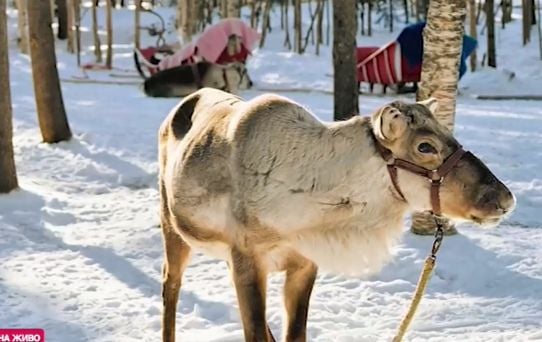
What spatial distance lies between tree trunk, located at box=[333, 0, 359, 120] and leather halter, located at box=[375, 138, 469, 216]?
219 inches

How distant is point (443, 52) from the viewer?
20.7ft

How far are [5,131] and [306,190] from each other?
5360mm

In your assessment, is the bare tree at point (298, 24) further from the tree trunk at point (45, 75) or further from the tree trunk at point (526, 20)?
the tree trunk at point (45, 75)

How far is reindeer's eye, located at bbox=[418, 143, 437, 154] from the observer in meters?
3.14

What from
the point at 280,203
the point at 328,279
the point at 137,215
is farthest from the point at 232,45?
the point at 280,203

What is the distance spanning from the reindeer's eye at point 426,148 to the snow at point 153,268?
175 cm

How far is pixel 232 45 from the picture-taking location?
17.7 m

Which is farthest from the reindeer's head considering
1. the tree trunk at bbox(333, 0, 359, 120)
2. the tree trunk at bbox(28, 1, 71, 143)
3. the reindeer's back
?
the tree trunk at bbox(28, 1, 71, 143)

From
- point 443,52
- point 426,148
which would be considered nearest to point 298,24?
point 443,52

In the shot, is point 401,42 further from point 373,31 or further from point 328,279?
point 373,31

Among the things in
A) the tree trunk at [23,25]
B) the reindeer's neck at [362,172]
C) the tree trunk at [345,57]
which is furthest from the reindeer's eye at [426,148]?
the tree trunk at [23,25]

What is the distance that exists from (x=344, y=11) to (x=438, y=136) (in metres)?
5.60

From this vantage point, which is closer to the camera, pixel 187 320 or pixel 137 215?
pixel 187 320

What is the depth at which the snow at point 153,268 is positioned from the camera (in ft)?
16.1
